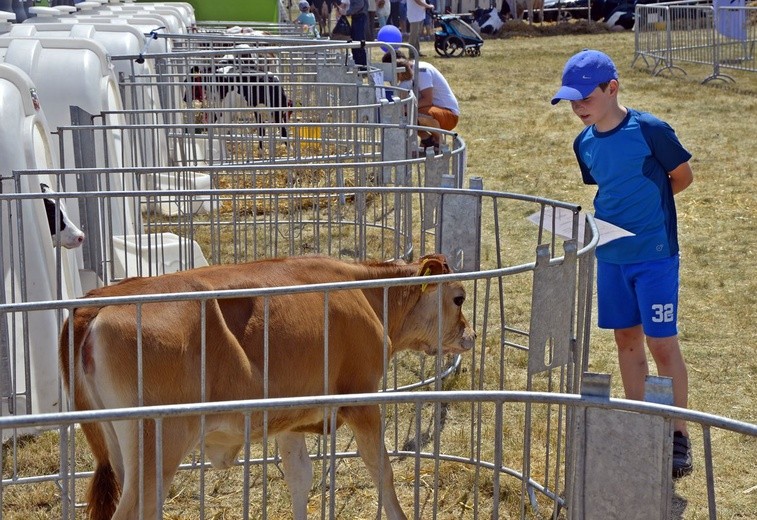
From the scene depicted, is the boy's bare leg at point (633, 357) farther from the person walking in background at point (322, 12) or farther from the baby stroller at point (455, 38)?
the person walking in background at point (322, 12)

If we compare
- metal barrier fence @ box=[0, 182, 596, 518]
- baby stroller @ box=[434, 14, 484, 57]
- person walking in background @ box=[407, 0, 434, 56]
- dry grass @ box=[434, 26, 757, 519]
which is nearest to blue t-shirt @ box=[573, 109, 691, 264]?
metal barrier fence @ box=[0, 182, 596, 518]

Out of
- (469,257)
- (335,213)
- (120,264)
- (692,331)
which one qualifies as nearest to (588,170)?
(469,257)

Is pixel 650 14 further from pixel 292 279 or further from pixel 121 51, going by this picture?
pixel 292 279

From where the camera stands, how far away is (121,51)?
10.4 meters

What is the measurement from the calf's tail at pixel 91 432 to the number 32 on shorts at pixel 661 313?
98.2 inches

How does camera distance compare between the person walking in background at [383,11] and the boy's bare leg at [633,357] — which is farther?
the person walking in background at [383,11]

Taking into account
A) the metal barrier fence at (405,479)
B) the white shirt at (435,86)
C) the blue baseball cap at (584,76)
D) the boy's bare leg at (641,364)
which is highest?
the blue baseball cap at (584,76)

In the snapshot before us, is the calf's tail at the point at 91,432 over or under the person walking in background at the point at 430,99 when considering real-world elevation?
under

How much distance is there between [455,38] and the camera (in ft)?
87.7

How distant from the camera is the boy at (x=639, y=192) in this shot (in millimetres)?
4840

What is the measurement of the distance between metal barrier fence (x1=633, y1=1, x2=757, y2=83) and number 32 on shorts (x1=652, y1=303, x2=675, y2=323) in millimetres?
14847

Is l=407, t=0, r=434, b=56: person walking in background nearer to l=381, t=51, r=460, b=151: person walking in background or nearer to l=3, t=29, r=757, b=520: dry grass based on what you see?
l=3, t=29, r=757, b=520: dry grass

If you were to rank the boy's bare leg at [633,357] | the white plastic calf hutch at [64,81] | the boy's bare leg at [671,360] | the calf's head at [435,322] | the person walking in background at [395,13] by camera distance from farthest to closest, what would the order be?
the person walking in background at [395,13], the white plastic calf hutch at [64,81], the boy's bare leg at [633,357], the boy's bare leg at [671,360], the calf's head at [435,322]

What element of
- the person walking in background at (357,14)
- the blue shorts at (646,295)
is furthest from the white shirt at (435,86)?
the person walking in background at (357,14)
